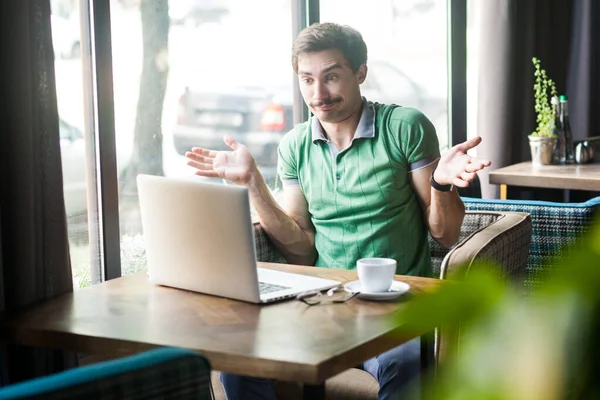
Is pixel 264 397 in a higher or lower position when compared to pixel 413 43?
lower

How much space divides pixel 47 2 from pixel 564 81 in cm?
344

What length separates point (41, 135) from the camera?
6.34ft

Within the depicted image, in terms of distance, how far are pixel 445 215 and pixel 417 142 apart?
212 mm

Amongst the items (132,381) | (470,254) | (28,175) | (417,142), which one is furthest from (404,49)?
(132,381)

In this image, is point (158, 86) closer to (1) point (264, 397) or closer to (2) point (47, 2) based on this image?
(2) point (47, 2)

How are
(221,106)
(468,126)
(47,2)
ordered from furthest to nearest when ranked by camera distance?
(468,126) < (221,106) < (47,2)

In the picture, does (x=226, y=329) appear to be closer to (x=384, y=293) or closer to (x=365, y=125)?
(x=384, y=293)

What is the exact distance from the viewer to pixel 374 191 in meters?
2.43

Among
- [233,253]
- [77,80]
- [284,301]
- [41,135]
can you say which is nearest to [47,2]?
[41,135]

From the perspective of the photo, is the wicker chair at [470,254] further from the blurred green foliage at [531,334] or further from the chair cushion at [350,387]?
the blurred green foliage at [531,334]

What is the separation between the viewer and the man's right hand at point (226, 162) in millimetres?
2363

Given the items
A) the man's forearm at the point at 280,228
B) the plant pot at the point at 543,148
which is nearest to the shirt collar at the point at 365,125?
the man's forearm at the point at 280,228

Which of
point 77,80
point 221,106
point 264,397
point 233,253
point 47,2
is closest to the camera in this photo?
point 233,253

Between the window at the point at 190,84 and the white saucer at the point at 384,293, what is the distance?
0.96m
